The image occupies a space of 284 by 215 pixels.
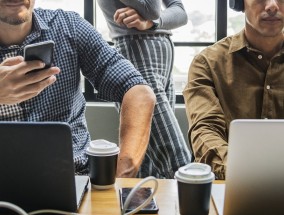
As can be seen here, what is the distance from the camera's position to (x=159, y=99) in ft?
6.93

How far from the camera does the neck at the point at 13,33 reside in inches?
63.1

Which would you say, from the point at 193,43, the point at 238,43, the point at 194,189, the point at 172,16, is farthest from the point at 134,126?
the point at 193,43

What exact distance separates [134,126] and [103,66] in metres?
0.29

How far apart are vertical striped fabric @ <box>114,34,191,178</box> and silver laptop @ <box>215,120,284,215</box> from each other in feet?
4.04

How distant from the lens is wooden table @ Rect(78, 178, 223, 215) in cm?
100

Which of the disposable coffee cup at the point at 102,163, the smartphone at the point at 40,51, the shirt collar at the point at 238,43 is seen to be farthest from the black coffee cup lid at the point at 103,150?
the shirt collar at the point at 238,43

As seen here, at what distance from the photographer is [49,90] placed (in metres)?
1.60

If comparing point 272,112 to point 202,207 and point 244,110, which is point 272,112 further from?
point 202,207

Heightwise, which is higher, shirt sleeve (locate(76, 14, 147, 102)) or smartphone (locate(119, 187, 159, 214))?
shirt sleeve (locate(76, 14, 147, 102))

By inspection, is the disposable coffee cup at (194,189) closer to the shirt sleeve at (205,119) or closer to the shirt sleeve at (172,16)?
the shirt sleeve at (205,119)

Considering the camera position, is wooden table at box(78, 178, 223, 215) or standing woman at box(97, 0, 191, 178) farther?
standing woman at box(97, 0, 191, 178)

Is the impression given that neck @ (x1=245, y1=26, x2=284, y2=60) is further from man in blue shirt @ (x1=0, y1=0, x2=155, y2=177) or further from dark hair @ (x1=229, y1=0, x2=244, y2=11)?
man in blue shirt @ (x1=0, y1=0, x2=155, y2=177)

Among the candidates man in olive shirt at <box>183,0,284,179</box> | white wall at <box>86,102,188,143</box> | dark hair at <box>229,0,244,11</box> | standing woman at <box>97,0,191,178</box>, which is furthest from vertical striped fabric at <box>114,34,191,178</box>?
white wall at <box>86,102,188,143</box>

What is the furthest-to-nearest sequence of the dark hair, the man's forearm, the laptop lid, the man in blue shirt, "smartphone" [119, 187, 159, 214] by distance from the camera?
1. the dark hair
2. the man in blue shirt
3. the man's forearm
4. "smartphone" [119, 187, 159, 214]
5. the laptop lid
